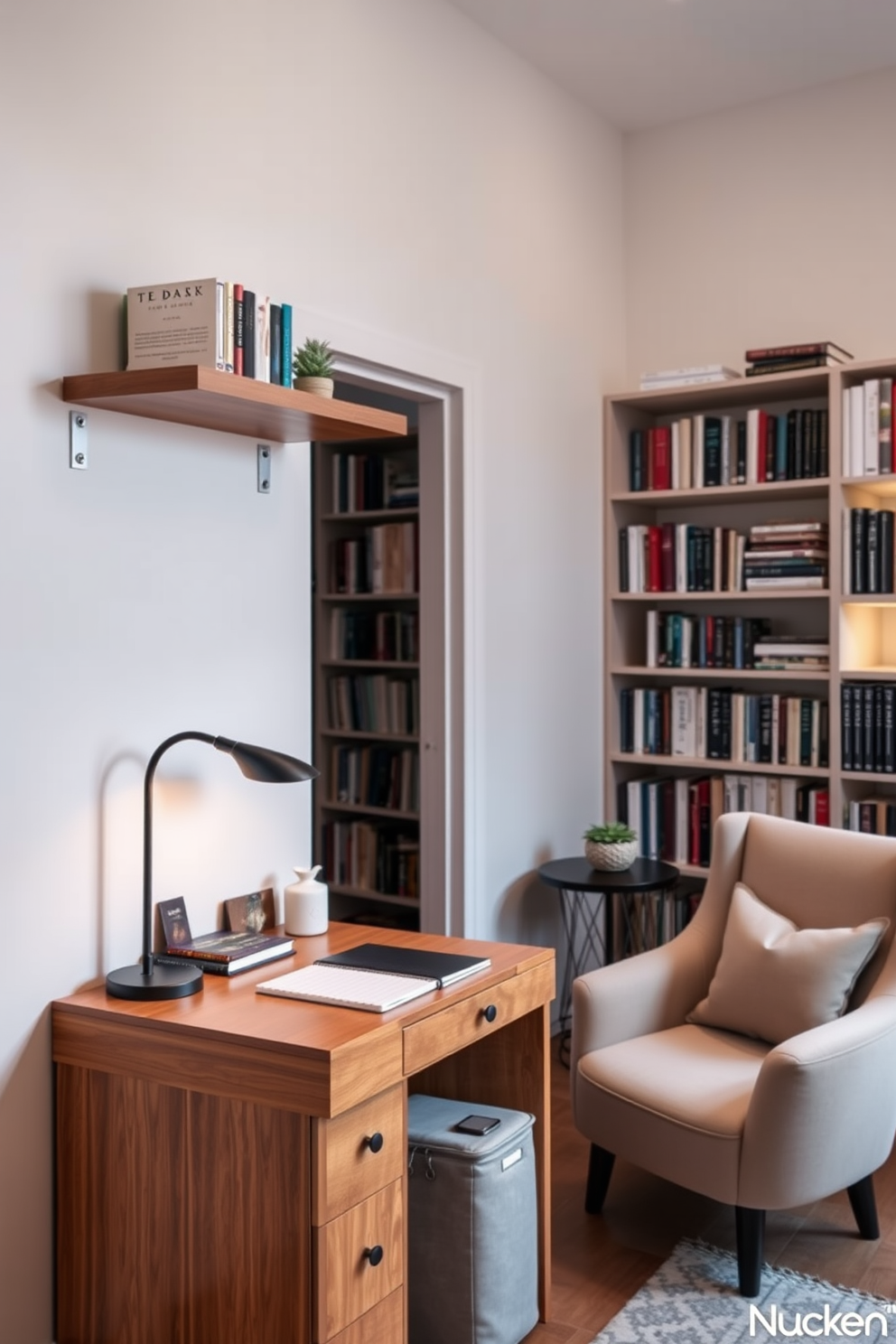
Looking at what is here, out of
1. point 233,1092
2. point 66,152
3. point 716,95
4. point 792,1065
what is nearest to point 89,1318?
point 233,1092

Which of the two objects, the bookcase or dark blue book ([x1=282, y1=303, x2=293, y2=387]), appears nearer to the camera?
dark blue book ([x1=282, y1=303, x2=293, y2=387])

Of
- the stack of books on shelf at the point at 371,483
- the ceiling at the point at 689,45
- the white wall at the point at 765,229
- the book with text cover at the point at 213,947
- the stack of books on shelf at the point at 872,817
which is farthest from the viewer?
the stack of books on shelf at the point at 371,483

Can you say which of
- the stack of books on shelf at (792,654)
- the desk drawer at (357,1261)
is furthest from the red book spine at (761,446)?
the desk drawer at (357,1261)

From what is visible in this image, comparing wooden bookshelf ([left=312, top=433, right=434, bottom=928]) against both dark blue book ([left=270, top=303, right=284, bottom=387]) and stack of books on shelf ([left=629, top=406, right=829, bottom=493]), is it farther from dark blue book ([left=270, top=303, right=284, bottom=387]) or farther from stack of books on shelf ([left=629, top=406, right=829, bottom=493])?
dark blue book ([left=270, top=303, right=284, bottom=387])

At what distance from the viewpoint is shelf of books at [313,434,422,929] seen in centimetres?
470

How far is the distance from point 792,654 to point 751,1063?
4.87 ft

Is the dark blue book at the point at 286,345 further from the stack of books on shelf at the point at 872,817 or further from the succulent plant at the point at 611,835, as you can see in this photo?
the stack of books on shelf at the point at 872,817

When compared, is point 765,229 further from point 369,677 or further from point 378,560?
point 369,677

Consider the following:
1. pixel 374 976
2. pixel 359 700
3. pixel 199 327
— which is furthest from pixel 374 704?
pixel 199 327

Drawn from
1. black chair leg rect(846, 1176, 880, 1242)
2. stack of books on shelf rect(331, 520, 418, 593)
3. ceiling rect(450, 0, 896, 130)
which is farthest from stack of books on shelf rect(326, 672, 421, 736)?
black chair leg rect(846, 1176, 880, 1242)

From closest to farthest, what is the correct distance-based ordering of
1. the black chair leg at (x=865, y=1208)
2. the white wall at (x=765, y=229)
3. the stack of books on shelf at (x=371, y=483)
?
the black chair leg at (x=865, y=1208) < the white wall at (x=765, y=229) < the stack of books on shelf at (x=371, y=483)

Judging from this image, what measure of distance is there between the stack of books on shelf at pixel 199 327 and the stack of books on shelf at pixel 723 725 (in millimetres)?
2130

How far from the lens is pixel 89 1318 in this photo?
2.21 m

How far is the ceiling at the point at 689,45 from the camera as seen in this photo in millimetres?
3471
